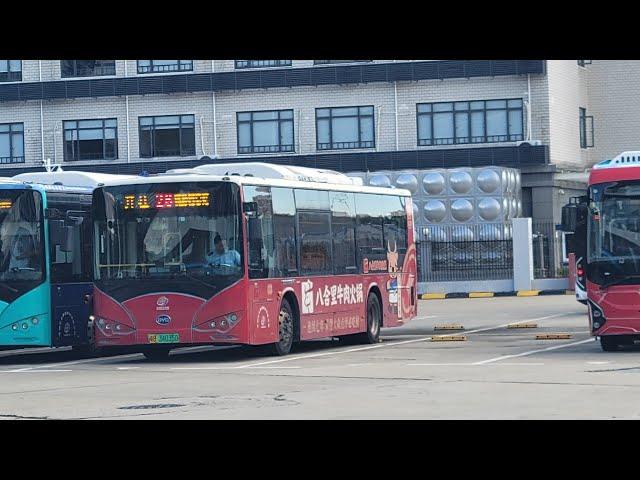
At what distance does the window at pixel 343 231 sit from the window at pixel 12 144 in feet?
118

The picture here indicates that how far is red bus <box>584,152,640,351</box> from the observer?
2350cm

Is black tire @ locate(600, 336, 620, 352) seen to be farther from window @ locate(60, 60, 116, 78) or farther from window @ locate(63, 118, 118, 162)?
window @ locate(60, 60, 116, 78)

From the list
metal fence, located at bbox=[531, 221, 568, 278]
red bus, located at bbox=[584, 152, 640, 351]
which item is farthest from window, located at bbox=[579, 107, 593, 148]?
red bus, located at bbox=[584, 152, 640, 351]

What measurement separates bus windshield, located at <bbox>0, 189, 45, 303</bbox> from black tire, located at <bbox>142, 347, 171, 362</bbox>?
2.21 meters

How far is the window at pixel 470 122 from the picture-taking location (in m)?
56.4

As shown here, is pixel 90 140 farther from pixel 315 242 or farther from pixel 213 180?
pixel 213 180

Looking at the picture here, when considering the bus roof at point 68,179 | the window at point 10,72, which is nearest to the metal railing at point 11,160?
the window at point 10,72

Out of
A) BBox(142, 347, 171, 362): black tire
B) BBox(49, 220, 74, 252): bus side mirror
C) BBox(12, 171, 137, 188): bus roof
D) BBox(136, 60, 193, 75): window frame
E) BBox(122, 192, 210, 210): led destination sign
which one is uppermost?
BBox(136, 60, 193, 75): window frame

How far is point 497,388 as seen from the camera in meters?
17.5

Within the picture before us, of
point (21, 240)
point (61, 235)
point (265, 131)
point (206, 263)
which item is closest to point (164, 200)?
point (206, 263)

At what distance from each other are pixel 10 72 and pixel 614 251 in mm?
41590

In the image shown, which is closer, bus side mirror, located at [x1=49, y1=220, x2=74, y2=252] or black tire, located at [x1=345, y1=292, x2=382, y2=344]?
bus side mirror, located at [x1=49, y1=220, x2=74, y2=252]

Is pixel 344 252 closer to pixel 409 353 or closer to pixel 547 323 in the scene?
pixel 409 353

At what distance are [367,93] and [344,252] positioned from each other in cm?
3183
